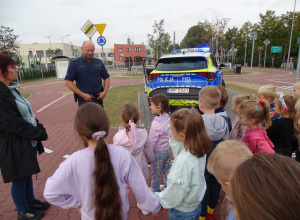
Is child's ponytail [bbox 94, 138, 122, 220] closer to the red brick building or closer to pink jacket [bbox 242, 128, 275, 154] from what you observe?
pink jacket [bbox 242, 128, 275, 154]

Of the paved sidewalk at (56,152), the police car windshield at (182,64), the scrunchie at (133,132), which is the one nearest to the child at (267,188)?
the paved sidewalk at (56,152)

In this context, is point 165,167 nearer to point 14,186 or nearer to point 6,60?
point 14,186

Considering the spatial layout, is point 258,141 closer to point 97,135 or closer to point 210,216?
point 210,216

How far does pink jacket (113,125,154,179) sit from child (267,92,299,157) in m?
1.57

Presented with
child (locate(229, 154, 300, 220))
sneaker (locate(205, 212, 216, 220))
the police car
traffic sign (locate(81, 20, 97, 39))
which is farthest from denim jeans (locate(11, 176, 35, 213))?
traffic sign (locate(81, 20, 97, 39))

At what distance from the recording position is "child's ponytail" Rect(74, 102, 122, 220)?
1345 mm

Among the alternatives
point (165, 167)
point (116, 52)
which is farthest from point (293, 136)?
point (116, 52)

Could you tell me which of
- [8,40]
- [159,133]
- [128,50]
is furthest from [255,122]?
[128,50]

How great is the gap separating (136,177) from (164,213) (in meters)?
1.41

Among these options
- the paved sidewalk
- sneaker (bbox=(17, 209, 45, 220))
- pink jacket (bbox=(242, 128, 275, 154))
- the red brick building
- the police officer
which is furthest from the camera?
the red brick building

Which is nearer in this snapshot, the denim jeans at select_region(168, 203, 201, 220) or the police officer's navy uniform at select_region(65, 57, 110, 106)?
the denim jeans at select_region(168, 203, 201, 220)

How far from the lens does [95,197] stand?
4.61 feet

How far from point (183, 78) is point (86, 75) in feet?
9.19

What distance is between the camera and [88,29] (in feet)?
22.4
